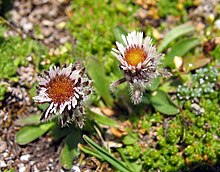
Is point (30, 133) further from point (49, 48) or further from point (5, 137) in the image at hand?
point (49, 48)

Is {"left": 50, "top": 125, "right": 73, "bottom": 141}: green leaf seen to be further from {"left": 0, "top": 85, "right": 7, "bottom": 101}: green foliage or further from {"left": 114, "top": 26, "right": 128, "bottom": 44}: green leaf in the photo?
{"left": 114, "top": 26, "right": 128, "bottom": 44}: green leaf

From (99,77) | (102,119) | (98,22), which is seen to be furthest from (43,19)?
(102,119)

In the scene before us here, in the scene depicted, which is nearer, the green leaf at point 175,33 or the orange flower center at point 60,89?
the orange flower center at point 60,89

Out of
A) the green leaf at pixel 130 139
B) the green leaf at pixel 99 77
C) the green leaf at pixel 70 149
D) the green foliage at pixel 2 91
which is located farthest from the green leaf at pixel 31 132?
the green leaf at pixel 130 139

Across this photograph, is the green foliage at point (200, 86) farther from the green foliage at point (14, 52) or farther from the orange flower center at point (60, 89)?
the green foliage at point (14, 52)

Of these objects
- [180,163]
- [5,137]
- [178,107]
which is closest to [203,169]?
[180,163]
